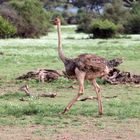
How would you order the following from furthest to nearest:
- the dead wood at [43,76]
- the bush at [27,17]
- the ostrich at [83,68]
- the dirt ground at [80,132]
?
the bush at [27,17] → the dead wood at [43,76] → the ostrich at [83,68] → the dirt ground at [80,132]

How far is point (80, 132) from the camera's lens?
9.33 meters

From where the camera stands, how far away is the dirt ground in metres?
8.95

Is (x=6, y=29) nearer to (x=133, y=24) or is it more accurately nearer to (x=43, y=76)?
(x=133, y=24)

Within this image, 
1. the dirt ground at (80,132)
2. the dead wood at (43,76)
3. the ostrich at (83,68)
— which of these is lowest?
the dead wood at (43,76)

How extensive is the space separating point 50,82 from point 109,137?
311 inches

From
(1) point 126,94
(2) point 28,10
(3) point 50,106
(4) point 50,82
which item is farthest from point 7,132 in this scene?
(2) point 28,10

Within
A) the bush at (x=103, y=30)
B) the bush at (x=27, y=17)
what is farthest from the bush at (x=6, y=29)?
the bush at (x=103, y=30)

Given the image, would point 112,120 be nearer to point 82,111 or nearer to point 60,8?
point 82,111

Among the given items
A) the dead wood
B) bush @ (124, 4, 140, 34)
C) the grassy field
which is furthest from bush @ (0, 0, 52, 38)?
the grassy field

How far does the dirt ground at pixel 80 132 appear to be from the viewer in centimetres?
895

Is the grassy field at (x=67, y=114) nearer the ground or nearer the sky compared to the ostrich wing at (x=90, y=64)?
nearer the ground

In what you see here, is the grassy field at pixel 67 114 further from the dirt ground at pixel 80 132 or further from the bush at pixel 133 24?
the bush at pixel 133 24

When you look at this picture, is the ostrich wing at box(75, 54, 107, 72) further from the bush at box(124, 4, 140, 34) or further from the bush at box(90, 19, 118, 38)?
the bush at box(124, 4, 140, 34)

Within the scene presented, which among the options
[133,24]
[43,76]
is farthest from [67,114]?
[133,24]
